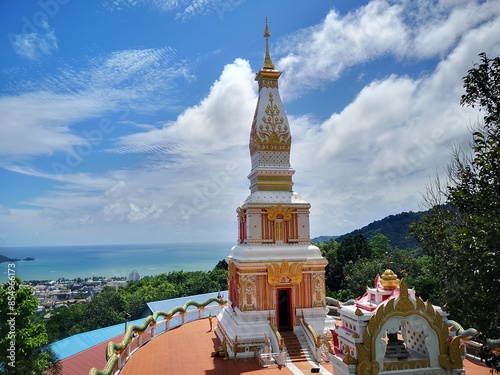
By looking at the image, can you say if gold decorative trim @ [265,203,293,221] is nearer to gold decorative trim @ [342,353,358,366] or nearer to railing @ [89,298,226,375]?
railing @ [89,298,226,375]

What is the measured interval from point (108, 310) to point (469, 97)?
93.7 ft

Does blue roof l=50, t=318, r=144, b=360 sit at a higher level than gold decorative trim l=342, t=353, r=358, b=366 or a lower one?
lower

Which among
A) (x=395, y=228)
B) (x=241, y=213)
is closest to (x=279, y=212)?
(x=241, y=213)

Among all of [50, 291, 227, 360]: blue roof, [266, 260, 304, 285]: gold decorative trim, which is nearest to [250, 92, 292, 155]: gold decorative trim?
[266, 260, 304, 285]: gold decorative trim

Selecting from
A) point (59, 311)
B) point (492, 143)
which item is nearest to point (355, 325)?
point (492, 143)

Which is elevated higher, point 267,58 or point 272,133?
point 267,58

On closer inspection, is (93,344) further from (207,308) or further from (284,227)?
(284,227)

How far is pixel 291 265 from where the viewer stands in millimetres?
16906

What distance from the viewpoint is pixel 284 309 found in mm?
17188

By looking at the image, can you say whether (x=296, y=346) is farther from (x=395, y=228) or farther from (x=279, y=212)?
(x=395, y=228)

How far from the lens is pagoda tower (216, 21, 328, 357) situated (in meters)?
16.4

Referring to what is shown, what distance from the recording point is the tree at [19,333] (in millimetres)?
12172

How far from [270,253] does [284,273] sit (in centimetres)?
107

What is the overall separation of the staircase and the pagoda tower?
518mm
